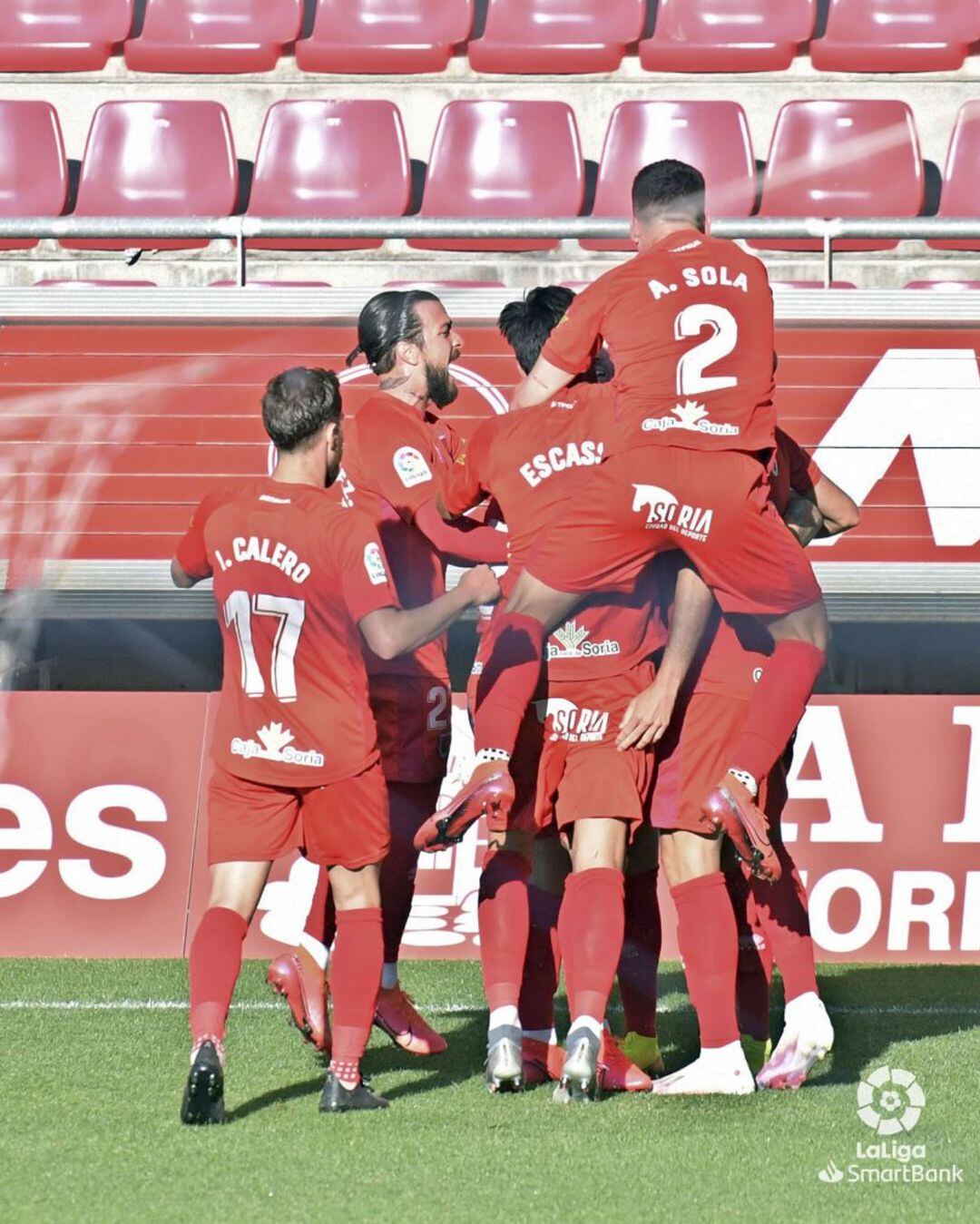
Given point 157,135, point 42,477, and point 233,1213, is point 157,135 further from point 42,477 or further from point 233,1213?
point 233,1213

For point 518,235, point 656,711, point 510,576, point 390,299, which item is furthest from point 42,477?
point 656,711

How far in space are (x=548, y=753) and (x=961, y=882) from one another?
7.76 ft

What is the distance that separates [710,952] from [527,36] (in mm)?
7494

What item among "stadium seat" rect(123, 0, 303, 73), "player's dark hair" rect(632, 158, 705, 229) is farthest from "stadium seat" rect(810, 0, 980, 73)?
"player's dark hair" rect(632, 158, 705, 229)

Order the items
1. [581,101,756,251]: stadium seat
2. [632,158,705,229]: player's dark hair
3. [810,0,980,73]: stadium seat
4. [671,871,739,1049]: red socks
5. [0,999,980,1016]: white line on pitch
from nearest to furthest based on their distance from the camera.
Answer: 1. [671,871,739,1049]: red socks
2. [632,158,705,229]: player's dark hair
3. [0,999,980,1016]: white line on pitch
4. [581,101,756,251]: stadium seat
5. [810,0,980,73]: stadium seat

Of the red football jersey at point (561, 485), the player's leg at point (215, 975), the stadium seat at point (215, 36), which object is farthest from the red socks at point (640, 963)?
the stadium seat at point (215, 36)

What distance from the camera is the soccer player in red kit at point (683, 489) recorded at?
4.04 m

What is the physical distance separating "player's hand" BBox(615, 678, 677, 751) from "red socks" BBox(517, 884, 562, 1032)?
0.54 m

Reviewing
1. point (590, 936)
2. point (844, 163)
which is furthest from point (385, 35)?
point (590, 936)

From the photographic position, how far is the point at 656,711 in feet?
→ 13.2

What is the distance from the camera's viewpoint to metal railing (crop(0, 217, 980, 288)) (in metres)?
6.53

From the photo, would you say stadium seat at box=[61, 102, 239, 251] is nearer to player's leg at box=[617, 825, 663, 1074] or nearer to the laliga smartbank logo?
player's leg at box=[617, 825, 663, 1074]

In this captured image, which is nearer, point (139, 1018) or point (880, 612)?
point (139, 1018)

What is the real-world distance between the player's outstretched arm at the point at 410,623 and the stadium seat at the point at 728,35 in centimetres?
712
